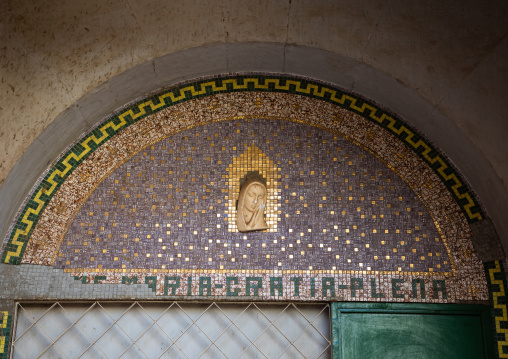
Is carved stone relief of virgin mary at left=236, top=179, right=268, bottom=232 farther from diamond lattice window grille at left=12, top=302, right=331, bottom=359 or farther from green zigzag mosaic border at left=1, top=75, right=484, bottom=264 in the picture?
green zigzag mosaic border at left=1, top=75, right=484, bottom=264

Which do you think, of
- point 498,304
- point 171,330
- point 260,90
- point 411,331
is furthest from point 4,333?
point 498,304

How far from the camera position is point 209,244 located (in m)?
5.01

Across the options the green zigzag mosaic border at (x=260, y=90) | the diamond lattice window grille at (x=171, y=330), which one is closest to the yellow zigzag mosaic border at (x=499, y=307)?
the green zigzag mosaic border at (x=260, y=90)

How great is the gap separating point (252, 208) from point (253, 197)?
0.09 m

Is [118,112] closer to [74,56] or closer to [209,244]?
[74,56]

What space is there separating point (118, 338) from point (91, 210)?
3.54ft

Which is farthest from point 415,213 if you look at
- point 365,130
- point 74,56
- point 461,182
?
point 74,56

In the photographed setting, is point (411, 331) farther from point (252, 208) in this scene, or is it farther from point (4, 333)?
point (4, 333)

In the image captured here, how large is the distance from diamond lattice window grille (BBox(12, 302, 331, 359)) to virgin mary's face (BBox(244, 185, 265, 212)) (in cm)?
81

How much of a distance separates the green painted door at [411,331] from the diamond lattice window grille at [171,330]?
185mm

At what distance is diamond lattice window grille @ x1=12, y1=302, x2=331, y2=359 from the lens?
4.90m

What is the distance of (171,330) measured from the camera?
195 inches

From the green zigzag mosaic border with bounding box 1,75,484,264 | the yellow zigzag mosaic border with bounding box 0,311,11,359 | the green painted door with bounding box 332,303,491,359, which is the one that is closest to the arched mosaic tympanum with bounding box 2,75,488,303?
the green zigzag mosaic border with bounding box 1,75,484,264

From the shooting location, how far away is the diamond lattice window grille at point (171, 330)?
4.90 m
